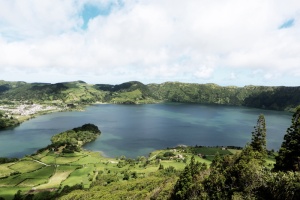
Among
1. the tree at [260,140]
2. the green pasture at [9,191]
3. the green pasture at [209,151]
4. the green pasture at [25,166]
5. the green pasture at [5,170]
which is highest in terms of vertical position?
the tree at [260,140]

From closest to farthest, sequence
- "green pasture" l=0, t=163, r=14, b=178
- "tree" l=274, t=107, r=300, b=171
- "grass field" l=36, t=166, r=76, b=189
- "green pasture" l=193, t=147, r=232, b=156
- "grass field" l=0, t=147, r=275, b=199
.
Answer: "tree" l=274, t=107, r=300, b=171
"grass field" l=36, t=166, r=76, b=189
"grass field" l=0, t=147, r=275, b=199
"green pasture" l=0, t=163, r=14, b=178
"green pasture" l=193, t=147, r=232, b=156

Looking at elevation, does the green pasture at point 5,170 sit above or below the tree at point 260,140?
below

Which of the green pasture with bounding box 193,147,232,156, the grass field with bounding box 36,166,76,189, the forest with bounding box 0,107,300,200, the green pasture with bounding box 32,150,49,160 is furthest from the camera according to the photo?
the green pasture with bounding box 193,147,232,156

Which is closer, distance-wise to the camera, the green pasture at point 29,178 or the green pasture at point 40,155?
the green pasture at point 29,178

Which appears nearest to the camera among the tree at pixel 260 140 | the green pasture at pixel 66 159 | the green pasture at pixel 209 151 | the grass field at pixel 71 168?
the tree at pixel 260 140

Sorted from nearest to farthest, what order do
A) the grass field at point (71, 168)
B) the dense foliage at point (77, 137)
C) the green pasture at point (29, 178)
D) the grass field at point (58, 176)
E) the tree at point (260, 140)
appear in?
1. the tree at point (260, 140)
2. the grass field at point (58, 176)
3. the grass field at point (71, 168)
4. the green pasture at point (29, 178)
5. the dense foliage at point (77, 137)


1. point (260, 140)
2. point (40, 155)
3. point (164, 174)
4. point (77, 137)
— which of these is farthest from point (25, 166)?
point (260, 140)

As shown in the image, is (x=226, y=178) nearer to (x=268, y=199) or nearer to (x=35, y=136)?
(x=268, y=199)

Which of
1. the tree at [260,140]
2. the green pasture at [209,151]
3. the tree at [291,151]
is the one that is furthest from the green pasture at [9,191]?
the green pasture at [209,151]

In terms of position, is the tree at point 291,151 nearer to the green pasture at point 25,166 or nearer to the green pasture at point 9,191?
the green pasture at point 9,191

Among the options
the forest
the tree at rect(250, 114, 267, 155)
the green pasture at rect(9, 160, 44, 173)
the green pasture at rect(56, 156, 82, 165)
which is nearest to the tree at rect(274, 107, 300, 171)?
the forest

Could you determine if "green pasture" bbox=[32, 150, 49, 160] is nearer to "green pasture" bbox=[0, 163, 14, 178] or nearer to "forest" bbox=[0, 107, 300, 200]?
"forest" bbox=[0, 107, 300, 200]
